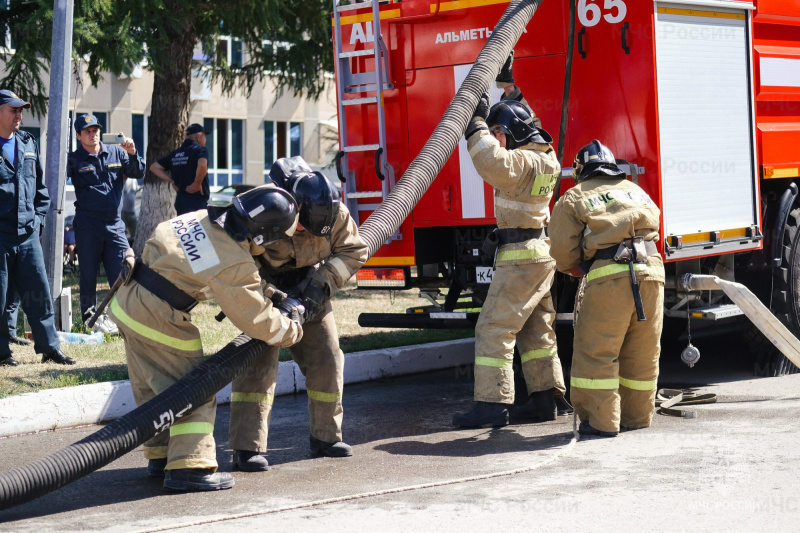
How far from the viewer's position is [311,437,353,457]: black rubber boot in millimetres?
5141

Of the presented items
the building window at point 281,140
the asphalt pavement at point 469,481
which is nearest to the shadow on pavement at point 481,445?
the asphalt pavement at point 469,481

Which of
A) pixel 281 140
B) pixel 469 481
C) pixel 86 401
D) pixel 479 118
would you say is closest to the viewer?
pixel 469 481

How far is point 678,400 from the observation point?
619 cm

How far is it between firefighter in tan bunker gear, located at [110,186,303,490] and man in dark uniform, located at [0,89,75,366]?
2518 millimetres

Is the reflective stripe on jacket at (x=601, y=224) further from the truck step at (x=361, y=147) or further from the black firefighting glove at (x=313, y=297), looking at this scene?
the truck step at (x=361, y=147)

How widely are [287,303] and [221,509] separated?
102 centimetres

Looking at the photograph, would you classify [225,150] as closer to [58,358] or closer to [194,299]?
[58,358]

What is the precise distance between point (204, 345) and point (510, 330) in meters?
2.81

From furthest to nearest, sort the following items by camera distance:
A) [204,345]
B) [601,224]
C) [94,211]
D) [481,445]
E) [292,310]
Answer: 1. [94,211]
2. [204,345]
3. [601,224]
4. [481,445]
5. [292,310]

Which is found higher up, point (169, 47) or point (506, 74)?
point (169, 47)

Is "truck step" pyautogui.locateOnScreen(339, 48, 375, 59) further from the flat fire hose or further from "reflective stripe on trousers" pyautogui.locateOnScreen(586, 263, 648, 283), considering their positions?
the flat fire hose

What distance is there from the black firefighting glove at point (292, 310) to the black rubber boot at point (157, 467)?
35.8 inches

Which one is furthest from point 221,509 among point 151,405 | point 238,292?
point 238,292

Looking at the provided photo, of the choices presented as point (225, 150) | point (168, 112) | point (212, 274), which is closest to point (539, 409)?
point (212, 274)
